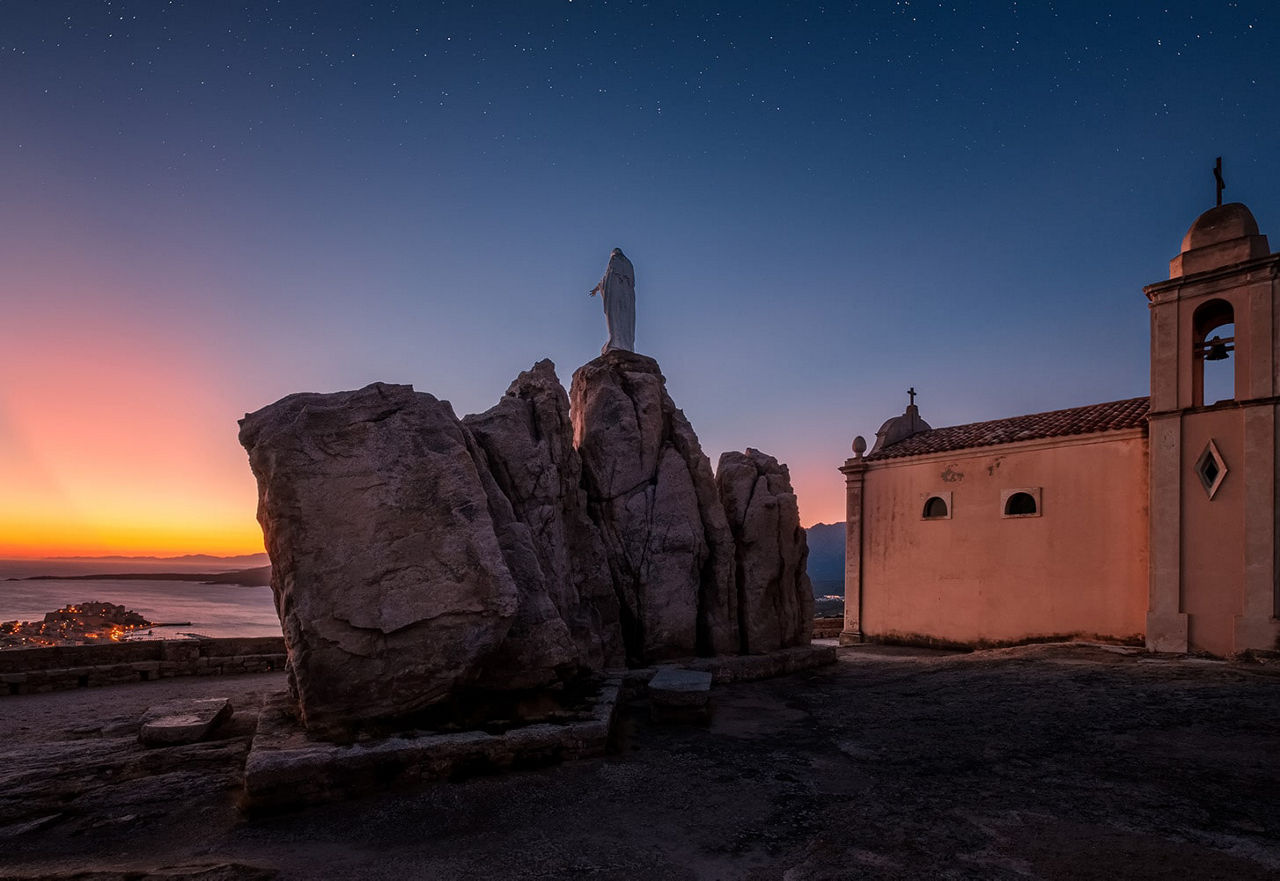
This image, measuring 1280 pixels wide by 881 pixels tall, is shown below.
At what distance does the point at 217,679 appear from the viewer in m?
13.1

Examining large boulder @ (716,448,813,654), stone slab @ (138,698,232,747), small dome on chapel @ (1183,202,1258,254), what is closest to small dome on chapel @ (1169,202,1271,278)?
small dome on chapel @ (1183,202,1258,254)

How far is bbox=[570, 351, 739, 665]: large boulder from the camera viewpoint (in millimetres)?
11945

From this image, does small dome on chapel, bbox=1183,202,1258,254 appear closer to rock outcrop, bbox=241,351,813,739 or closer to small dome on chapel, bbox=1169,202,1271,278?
small dome on chapel, bbox=1169,202,1271,278

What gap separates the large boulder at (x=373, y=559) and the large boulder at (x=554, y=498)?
201 cm

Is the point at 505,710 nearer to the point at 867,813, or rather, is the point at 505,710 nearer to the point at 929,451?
the point at 867,813

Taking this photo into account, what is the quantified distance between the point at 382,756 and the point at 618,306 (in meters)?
10.9

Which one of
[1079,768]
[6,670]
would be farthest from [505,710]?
[6,670]

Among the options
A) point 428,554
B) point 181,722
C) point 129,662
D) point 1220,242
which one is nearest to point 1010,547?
point 1220,242

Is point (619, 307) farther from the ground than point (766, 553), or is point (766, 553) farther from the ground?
point (619, 307)

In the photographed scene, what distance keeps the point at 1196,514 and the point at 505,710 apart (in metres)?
15.1

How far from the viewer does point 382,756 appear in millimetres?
6137

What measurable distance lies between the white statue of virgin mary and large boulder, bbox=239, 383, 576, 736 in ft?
26.0

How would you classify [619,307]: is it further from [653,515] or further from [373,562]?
[373,562]

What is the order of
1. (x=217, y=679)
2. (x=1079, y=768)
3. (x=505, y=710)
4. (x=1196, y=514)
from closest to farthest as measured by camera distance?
(x=1079, y=768) < (x=505, y=710) < (x=217, y=679) < (x=1196, y=514)
